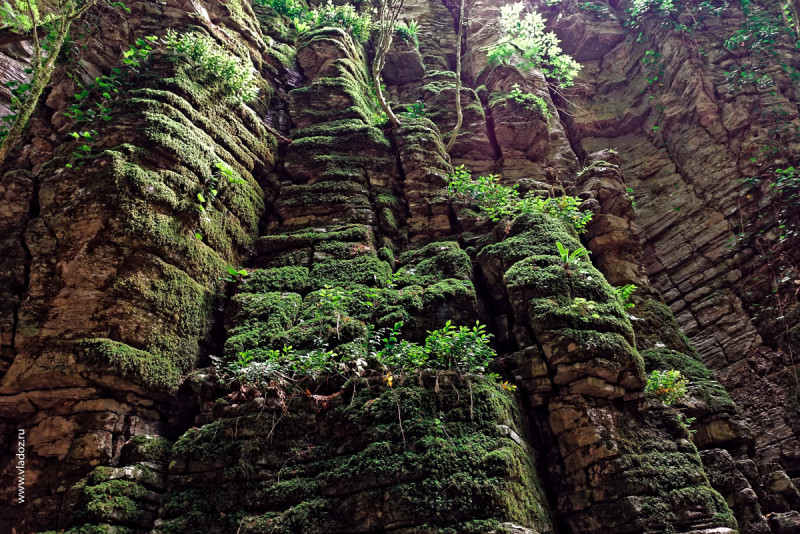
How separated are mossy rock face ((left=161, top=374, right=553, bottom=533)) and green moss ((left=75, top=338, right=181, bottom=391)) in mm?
869

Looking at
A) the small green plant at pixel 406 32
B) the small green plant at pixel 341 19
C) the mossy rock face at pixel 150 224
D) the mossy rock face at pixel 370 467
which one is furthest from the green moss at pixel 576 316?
the small green plant at pixel 406 32

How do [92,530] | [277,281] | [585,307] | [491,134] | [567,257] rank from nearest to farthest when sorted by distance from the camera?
[92,530]
[585,307]
[567,257]
[277,281]
[491,134]

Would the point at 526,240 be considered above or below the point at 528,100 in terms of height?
below

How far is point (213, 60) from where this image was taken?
29.1 feet

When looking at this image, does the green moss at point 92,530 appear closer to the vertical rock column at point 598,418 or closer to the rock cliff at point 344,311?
the rock cliff at point 344,311

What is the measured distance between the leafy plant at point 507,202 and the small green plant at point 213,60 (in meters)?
5.03

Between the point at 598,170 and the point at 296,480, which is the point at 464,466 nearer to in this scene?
the point at 296,480

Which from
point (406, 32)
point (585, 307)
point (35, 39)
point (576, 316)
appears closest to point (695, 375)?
point (585, 307)

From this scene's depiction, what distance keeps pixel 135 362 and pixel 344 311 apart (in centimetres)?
290

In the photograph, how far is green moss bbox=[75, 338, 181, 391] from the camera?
541 cm

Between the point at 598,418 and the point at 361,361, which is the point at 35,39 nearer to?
the point at 361,361

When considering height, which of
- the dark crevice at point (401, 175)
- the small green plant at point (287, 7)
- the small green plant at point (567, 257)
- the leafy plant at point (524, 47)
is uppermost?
the small green plant at point (287, 7)

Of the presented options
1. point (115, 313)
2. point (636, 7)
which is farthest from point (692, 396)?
point (636, 7)

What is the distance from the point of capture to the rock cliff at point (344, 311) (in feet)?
16.9
